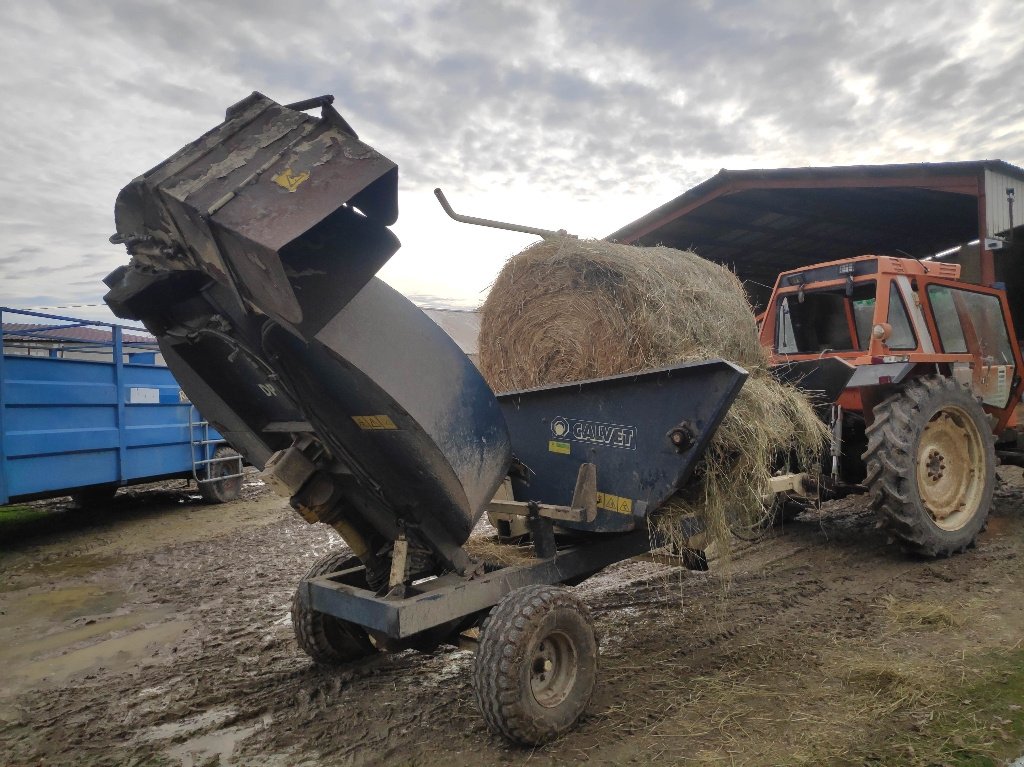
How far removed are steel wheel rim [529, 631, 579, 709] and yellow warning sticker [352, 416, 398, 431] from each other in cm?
108

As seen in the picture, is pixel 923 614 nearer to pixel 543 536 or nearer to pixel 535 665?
pixel 543 536

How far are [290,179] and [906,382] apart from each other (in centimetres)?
506

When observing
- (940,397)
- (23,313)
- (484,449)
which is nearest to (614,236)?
(940,397)

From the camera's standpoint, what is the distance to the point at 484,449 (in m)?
2.92

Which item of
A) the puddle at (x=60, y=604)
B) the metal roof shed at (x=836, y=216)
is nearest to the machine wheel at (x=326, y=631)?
the puddle at (x=60, y=604)

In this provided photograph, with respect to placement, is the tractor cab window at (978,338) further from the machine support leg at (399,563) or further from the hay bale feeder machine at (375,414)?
the machine support leg at (399,563)

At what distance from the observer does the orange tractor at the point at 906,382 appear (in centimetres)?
509

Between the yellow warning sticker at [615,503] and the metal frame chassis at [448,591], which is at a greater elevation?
the yellow warning sticker at [615,503]

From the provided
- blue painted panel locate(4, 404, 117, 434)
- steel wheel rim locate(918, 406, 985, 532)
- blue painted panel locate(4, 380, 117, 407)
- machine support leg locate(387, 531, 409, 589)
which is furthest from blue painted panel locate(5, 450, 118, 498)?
steel wheel rim locate(918, 406, 985, 532)

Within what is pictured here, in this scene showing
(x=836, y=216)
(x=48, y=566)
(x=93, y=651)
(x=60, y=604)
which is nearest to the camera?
(x=93, y=651)

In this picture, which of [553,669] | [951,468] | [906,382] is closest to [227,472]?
[553,669]

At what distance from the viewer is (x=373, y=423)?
9.23 feet

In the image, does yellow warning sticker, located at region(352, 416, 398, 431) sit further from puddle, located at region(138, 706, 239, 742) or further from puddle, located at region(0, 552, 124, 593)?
puddle, located at region(0, 552, 124, 593)

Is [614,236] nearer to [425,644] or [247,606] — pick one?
[247,606]
